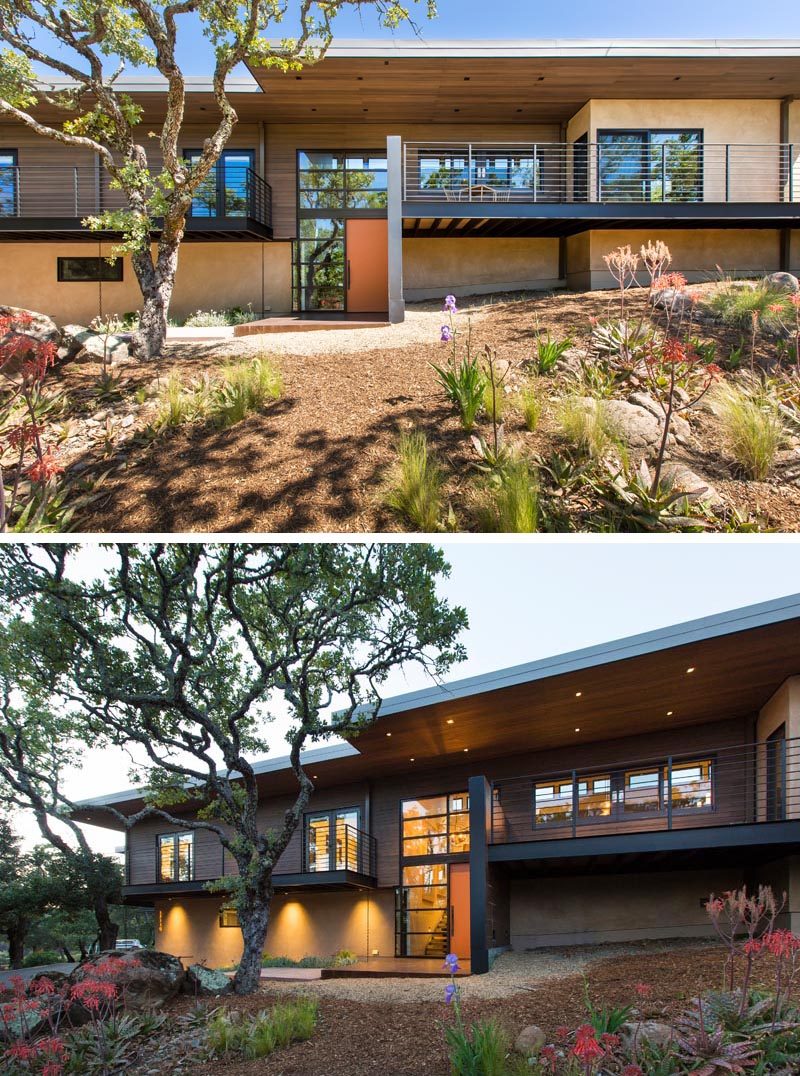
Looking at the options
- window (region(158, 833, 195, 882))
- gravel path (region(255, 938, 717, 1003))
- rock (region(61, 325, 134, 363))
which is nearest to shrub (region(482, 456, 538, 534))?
gravel path (region(255, 938, 717, 1003))

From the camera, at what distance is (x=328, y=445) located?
946 centimetres

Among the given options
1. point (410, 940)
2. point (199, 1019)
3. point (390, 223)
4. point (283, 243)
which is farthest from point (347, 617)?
point (283, 243)

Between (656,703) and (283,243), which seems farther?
(283,243)

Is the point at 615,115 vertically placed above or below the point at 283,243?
above

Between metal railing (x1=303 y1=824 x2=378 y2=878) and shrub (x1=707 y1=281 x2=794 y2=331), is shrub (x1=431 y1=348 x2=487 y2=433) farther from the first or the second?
metal railing (x1=303 y1=824 x2=378 y2=878)

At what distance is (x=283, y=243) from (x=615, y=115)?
7808 millimetres

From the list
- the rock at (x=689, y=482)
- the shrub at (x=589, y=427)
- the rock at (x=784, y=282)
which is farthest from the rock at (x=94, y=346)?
the rock at (x=784, y=282)

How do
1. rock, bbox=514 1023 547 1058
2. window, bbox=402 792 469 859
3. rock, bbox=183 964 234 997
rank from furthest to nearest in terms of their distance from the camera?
window, bbox=402 792 469 859
rock, bbox=183 964 234 997
rock, bbox=514 1023 547 1058

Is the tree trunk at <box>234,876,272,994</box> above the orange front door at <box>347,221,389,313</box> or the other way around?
the other way around

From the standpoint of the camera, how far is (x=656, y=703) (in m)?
12.9

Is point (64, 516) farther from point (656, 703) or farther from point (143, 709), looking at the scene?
point (656, 703)

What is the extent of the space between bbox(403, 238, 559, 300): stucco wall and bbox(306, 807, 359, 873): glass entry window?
11518mm

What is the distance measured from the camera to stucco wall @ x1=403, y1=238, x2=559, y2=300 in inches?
748

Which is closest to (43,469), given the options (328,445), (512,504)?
(328,445)
